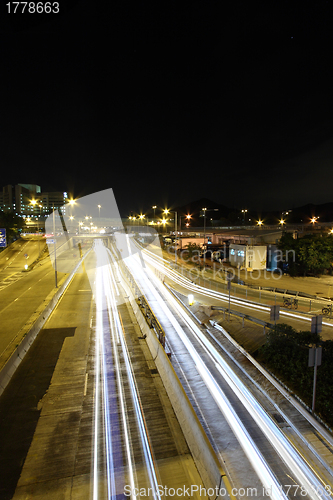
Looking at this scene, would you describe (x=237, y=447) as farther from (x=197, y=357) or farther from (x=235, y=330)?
(x=235, y=330)

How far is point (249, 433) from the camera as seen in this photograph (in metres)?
6.79

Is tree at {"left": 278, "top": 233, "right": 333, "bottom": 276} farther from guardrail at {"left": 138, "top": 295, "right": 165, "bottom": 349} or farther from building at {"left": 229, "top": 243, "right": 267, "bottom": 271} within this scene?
guardrail at {"left": 138, "top": 295, "right": 165, "bottom": 349}

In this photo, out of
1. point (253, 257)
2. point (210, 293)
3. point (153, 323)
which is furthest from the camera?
point (253, 257)

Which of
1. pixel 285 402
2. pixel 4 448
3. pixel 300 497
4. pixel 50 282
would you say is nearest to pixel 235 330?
pixel 285 402

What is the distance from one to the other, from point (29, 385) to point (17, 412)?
1484mm

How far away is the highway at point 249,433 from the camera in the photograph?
5.41 metres

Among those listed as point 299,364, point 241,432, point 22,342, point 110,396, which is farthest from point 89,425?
point 299,364

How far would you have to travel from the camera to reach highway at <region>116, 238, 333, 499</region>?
5.41 meters

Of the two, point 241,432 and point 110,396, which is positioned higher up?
point 241,432

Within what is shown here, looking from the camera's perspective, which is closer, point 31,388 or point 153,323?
point 31,388

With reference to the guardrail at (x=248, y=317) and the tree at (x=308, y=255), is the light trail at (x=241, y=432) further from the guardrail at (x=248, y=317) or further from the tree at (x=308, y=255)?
the tree at (x=308, y=255)

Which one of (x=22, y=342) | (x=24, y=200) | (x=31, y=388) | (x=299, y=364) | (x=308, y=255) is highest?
(x=24, y=200)

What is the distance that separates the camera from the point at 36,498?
5246 mm

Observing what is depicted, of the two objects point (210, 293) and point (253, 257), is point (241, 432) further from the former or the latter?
point (253, 257)
